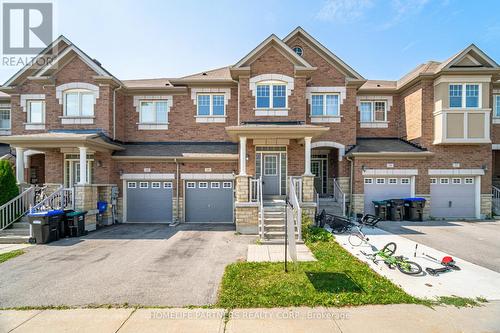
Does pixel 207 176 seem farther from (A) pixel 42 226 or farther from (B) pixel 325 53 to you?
(B) pixel 325 53

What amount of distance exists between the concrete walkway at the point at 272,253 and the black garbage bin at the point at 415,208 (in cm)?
774

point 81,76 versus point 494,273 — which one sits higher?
point 81,76

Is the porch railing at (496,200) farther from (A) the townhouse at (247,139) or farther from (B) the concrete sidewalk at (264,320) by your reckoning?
(B) the concrete sidewalk at (264,320)

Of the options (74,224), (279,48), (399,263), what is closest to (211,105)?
(279,48)

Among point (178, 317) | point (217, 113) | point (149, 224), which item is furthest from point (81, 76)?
point (178, 317)

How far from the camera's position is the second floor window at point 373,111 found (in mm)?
15188

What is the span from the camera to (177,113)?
14.0 metres

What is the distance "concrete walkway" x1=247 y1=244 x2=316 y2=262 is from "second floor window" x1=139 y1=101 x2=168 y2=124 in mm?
9765

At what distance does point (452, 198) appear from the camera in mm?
13352

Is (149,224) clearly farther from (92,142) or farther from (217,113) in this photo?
(217,113)

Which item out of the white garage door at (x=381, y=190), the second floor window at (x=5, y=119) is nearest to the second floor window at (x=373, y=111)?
the white garage door at (x=381, y=190)

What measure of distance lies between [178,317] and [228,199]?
28.5 feet

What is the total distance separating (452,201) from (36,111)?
952 inches

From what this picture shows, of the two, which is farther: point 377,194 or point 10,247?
point 377,194
